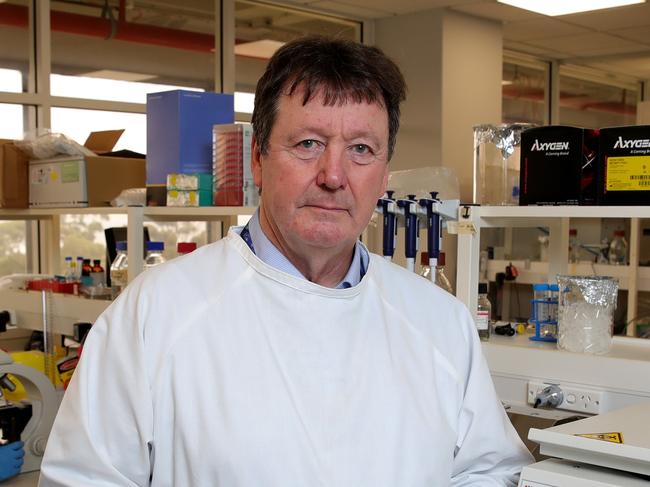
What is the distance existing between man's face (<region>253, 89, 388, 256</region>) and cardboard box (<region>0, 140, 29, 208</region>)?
2.25m

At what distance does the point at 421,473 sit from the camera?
1.30 m

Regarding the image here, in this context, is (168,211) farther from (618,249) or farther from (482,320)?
(618,249)

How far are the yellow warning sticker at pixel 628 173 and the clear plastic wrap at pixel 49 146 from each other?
191 centimetres

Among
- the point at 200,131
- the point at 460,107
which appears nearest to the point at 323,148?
the point at 200,131

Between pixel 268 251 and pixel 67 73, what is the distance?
3917 millimetres

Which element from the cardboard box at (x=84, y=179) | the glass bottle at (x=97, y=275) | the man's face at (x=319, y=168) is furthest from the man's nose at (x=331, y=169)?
the glass bottle at (x=97, y=275)

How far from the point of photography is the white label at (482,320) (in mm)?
2120

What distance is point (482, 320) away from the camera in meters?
2.13

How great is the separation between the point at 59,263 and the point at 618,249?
364 cm

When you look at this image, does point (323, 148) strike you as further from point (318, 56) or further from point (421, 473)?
point (421, 473)

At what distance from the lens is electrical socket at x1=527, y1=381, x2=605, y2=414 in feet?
6.03

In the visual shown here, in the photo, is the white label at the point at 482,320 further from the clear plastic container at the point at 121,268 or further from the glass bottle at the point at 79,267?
the glass bottle at the point at 79,267

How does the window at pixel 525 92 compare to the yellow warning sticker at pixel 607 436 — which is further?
the window at pixel 525 92

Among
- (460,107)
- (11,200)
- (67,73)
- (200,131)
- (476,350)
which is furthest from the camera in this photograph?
(460,107)
